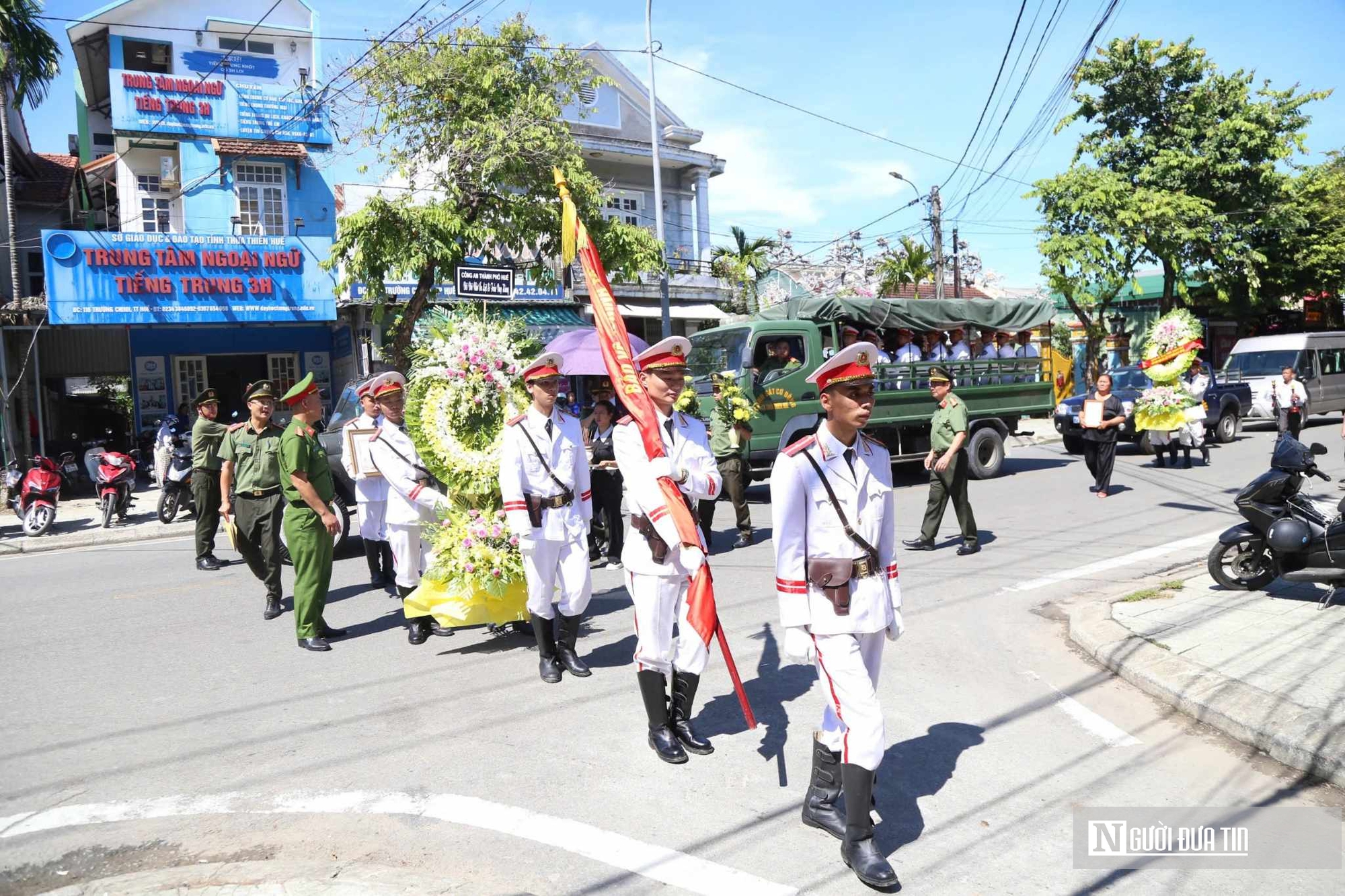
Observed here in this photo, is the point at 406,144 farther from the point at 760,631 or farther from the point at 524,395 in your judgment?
the point at 760,631

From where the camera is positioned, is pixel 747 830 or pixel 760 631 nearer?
pixel 747 830

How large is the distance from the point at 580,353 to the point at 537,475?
7466mm

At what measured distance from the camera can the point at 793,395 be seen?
12.6m

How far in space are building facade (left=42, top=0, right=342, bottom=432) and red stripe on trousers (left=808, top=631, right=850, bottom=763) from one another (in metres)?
18.4

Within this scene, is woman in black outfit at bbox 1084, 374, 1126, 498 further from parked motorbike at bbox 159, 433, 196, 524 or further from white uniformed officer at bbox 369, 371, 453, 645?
parked motorbike at bbox 159, 433, 196, 524

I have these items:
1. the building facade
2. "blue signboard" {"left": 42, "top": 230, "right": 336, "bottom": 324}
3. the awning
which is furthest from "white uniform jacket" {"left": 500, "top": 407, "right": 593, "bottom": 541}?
the awning

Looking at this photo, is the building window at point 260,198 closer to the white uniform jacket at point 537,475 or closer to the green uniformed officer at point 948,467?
the green uniformed officer at point 948,467

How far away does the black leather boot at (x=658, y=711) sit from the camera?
4465 millimetres

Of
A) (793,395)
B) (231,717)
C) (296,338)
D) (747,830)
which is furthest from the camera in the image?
(296,338)

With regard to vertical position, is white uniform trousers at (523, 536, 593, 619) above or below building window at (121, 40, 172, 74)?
below

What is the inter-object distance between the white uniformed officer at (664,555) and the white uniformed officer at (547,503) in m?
1.03

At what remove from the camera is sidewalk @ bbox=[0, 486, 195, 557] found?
12711 mm

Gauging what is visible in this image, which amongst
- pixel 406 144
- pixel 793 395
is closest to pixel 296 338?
pixel 406 144

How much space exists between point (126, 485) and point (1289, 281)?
32.6 metres
